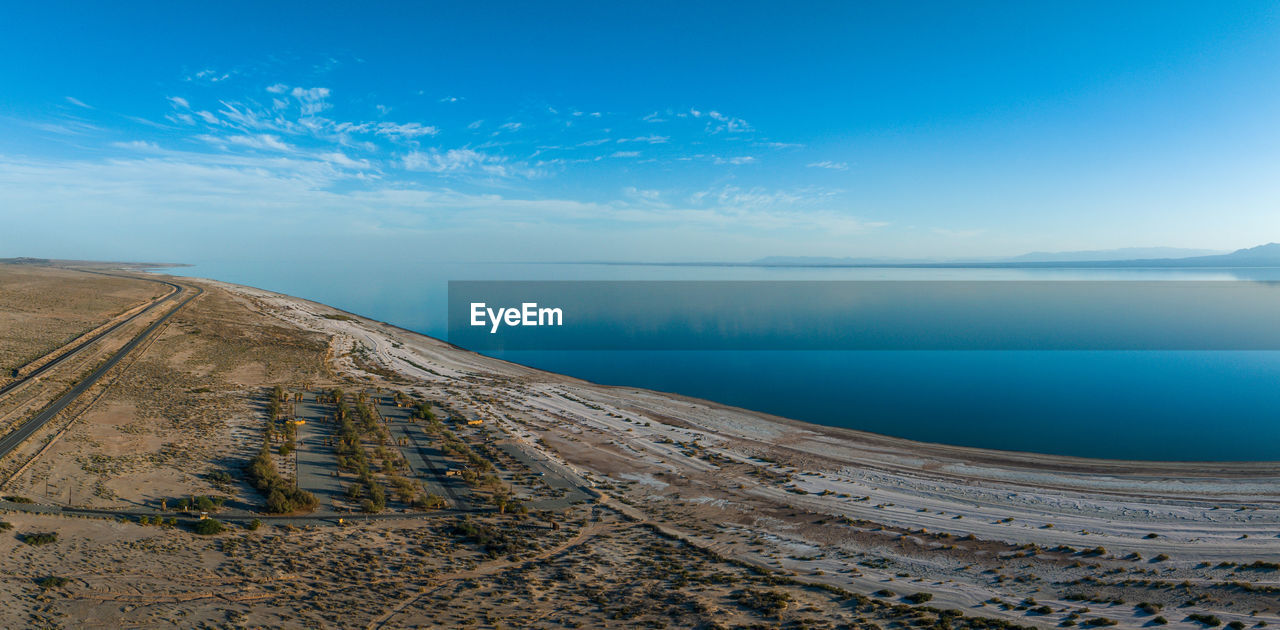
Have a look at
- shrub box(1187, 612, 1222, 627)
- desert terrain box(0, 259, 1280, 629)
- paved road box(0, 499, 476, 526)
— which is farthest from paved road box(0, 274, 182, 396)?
shrub box(1187, 612, 1222, 627)

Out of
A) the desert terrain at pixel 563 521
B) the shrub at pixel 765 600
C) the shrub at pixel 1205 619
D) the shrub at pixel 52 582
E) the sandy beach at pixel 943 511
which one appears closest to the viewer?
the shrub at pixel 52 582

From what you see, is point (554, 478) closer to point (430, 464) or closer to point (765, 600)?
point (430, 464)

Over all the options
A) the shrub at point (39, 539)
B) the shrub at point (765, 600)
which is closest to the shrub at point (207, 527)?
the shrub at point (39, 539)

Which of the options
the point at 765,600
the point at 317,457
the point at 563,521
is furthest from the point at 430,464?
the point at 765,600

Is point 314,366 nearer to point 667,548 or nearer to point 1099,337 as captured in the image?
point 667,548

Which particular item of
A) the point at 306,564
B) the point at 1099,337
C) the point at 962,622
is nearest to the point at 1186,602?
the point at 962,622

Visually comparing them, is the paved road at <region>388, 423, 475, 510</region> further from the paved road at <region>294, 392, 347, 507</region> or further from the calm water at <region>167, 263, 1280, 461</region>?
the calm water at <region>167, 263, 1280, 461</region>

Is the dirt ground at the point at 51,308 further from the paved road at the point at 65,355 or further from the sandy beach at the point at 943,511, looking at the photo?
the sandy beach at the point at 943,511
